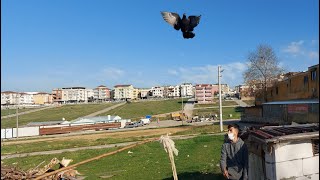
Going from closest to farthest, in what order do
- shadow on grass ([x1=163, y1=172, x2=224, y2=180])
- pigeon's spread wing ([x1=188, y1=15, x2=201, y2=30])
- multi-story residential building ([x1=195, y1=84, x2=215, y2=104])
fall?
pigeon's spread wing ([x1=188, y1=15, x2=201, y2=30]) → shadow on grass ([x1=163, y1=172, x2=224, y2=180]) → multi-story residential building ([x1=195, y1=84, x2=215, y2=104])

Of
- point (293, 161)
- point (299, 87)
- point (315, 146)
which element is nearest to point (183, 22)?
point (293, 161)

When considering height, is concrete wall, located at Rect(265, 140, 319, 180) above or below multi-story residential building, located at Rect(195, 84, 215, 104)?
below

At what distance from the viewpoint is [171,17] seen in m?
5.95

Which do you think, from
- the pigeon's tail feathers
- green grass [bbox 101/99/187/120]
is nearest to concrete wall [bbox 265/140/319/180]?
the pigeon's tail feathers

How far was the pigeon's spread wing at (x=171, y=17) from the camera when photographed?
5852 mm

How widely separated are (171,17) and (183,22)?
244 millimetres

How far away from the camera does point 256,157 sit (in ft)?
27.1

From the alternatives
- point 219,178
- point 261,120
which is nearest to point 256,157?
point 219,178

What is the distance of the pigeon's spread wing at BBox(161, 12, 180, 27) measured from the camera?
5852 millimetres

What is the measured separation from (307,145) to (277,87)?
3556cm

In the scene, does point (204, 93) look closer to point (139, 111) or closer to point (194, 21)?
point (139, 111)

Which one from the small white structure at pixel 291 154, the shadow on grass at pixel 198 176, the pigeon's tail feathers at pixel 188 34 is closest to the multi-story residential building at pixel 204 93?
the shadow on grass at pixel 198 176

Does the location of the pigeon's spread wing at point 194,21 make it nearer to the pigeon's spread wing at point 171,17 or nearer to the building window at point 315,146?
the pigeon's spread wing at point 171,17

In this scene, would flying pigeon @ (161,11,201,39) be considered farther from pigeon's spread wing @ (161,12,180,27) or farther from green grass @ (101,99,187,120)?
green grass @ (101,99,187,120)
